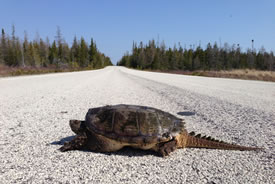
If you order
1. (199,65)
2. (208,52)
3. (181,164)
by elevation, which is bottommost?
(181,164)

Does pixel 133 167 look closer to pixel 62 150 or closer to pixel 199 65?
pixel 62 150

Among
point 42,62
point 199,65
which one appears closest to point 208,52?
point 199,65

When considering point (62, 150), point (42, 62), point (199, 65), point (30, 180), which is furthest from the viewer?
point (42, 62)

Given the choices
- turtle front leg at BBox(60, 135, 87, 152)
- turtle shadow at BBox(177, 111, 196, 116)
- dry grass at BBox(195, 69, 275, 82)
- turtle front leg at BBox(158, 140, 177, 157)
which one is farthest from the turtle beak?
dry grass at BBox(195, 69, 275, 82)

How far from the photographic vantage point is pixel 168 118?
2781 mm

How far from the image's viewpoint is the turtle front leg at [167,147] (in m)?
2.47

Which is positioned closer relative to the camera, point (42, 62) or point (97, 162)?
point (97, 162)

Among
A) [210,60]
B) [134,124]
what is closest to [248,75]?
[134,124]

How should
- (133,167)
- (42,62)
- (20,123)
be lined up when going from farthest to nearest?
(42,62) < (20,123) < (133,167)

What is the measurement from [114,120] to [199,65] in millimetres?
90588

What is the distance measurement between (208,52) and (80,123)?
93.3 m

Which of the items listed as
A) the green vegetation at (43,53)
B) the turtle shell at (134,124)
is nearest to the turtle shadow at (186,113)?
the turtle shell at (134,124)

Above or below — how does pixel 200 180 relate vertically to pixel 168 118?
below

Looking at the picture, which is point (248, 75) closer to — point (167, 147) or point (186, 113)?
point (186, 113)
